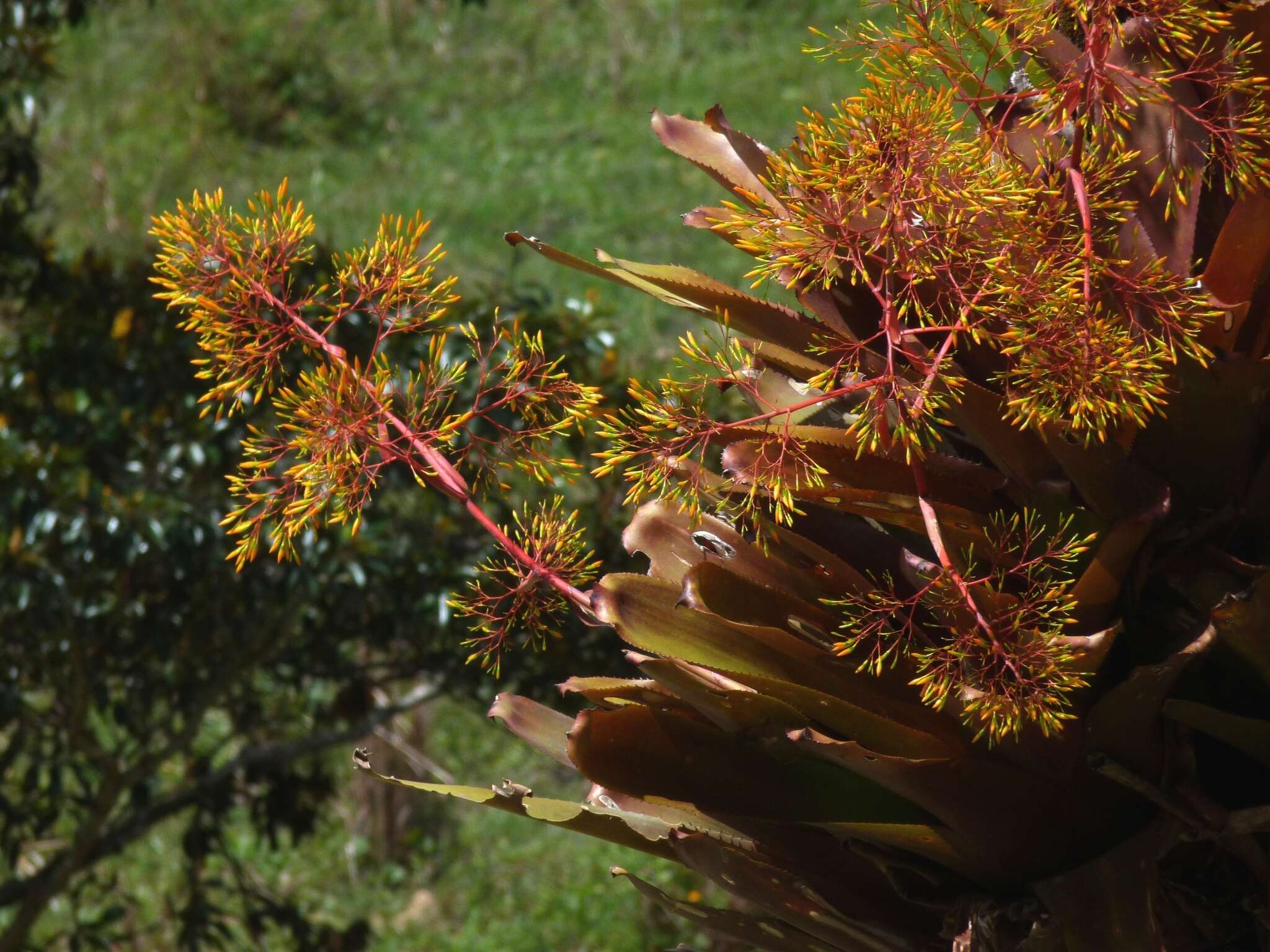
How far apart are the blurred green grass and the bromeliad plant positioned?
5952 millimetres

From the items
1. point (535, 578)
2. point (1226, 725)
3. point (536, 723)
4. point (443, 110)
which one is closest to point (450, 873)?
point (536, 723)

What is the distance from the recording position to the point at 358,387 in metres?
1.07

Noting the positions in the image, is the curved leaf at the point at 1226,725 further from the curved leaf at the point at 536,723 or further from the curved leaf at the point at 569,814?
the curved leaf at the point at 536,723

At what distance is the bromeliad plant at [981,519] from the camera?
0.88 meters

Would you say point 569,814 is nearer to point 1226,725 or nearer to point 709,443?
point 709,443

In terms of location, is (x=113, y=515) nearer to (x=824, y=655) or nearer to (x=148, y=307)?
(x=148, y=307)

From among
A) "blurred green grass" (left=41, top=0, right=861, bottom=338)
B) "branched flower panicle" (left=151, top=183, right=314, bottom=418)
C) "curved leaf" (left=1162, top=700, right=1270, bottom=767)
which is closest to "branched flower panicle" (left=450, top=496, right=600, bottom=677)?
"branched flower panicle" (left=151, top=183, right=314, bottom=418)

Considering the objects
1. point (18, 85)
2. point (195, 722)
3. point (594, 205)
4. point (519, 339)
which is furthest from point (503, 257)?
point (519, 339)

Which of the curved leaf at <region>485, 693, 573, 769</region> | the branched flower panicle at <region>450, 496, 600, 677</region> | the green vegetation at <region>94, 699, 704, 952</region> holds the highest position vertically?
the branched flower panicle at <region>450, 496, 600, 677</region>

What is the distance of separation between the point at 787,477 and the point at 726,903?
4167 millimetres

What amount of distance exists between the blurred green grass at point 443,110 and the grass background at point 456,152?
0.02 metres

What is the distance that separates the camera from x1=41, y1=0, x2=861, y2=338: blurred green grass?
773cm

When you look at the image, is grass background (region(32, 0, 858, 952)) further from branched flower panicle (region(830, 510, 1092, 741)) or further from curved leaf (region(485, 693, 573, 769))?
branched flower panicle (region(830, 510, 1092, 741))

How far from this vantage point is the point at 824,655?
977 mm
